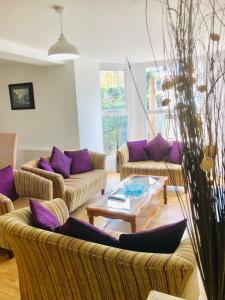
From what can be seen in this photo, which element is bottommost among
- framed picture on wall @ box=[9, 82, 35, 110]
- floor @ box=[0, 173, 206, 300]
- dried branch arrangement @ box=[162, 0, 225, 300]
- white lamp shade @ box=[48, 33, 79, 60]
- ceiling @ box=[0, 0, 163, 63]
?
floor @ box=[0, 173, 206, 300]

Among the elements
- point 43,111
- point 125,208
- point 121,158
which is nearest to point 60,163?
point 121,158

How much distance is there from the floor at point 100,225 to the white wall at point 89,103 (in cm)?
96

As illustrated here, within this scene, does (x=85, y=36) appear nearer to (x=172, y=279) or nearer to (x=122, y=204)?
(x=122, y=204)

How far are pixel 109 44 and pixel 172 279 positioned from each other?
3.39m

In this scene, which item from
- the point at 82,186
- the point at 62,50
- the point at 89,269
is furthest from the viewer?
the point at 82,186

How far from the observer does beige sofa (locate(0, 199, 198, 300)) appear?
47.8 inches

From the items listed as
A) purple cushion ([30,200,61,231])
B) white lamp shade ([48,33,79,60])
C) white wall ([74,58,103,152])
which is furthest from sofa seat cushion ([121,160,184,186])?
purple cushion ([30,200,61,231])

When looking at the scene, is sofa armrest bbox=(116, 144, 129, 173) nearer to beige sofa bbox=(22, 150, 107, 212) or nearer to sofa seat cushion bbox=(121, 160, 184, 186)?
sofa seat cushion bbox=(121, 160, 184, 186)

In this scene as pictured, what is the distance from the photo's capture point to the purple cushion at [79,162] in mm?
3986

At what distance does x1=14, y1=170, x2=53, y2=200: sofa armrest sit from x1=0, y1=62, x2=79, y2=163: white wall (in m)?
1.87

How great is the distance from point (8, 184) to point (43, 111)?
232cm

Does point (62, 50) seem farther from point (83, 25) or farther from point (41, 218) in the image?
point (41, 218)

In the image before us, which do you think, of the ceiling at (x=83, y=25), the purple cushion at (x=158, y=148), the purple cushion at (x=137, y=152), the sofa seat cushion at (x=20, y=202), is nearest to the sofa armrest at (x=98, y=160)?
the purple cushion at (x=137, y=152)

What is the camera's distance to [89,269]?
4.54ft
